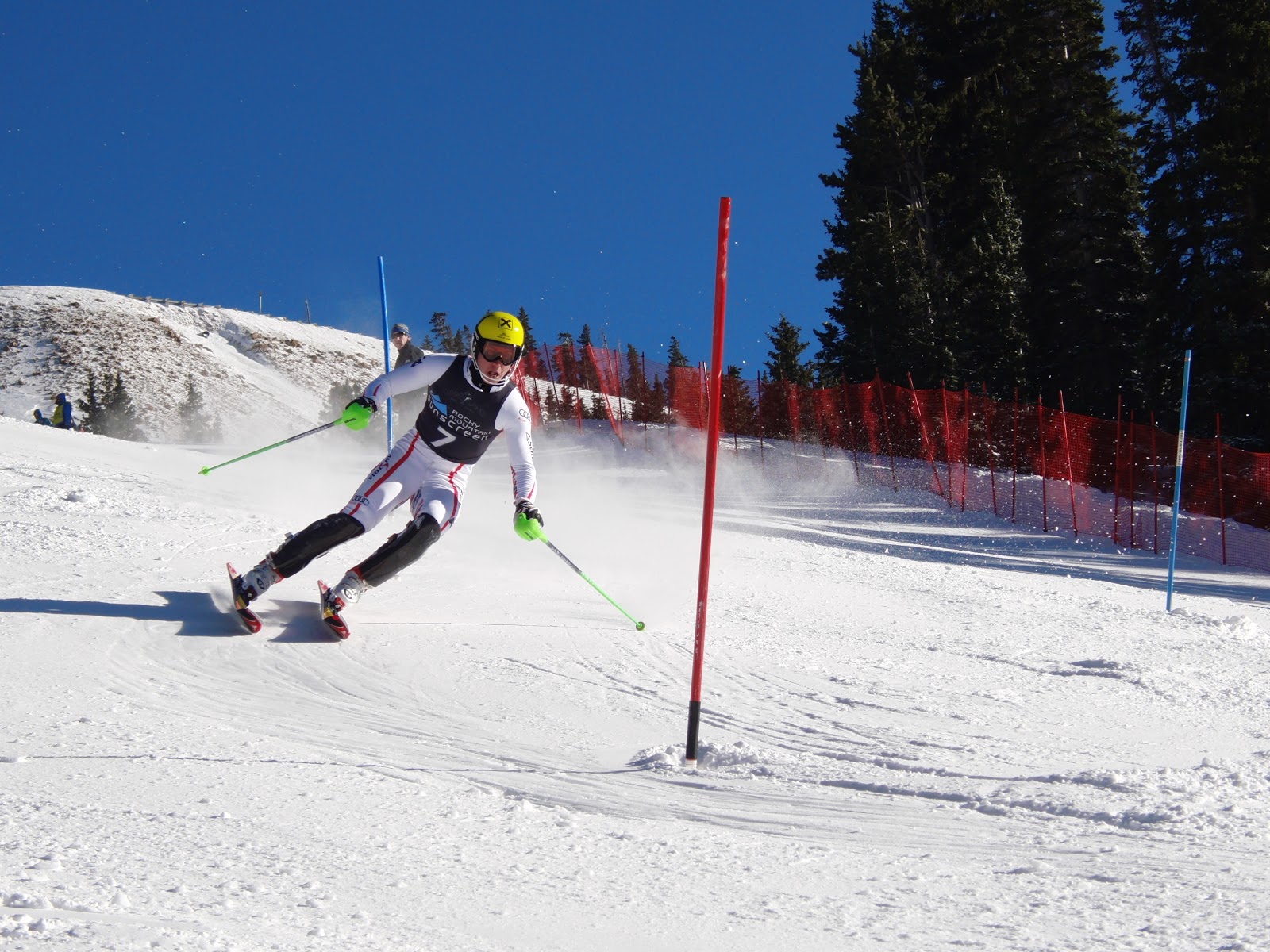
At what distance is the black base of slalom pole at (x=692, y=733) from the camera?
13.2ft

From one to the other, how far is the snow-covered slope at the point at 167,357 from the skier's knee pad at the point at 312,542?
67.6 metres

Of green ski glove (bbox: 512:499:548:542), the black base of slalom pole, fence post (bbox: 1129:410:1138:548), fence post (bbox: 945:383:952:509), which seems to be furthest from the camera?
fence post (bbox: 945:383:952:509)

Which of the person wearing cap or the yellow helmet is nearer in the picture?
the yellow helmet

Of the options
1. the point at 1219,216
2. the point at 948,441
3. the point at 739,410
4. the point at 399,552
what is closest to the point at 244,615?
the point at 399,552

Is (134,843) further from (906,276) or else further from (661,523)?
(906,276)

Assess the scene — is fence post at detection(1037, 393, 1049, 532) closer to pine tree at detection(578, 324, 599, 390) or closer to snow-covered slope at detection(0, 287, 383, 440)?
pine tree at detection(578, 324, 599, 390)

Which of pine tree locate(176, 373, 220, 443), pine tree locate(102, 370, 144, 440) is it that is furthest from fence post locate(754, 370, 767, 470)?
pine tree locate(176, 373, 220, 443)

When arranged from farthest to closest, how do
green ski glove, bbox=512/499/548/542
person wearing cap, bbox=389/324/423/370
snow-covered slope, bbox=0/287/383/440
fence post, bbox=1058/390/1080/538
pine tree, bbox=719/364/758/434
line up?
snow-covered slope, bbox=0/287/383/440 → pine tree, bbox=719/364/758/434 → fence post, bbox=1058/390/1080/538 → person wearing cap, bbox=389/324/423/370 → green ski glove, bbox=512/499/548/542

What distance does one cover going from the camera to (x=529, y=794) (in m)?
3.66

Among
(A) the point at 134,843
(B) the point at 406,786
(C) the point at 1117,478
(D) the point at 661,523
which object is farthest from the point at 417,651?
(C) the point at 1117,478

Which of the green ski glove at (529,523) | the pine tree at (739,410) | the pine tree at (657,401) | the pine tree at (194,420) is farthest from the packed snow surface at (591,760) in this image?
the pine tree at (194,420)

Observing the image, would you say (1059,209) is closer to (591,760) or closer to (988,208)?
(988,208)

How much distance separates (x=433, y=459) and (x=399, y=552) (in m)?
0.68

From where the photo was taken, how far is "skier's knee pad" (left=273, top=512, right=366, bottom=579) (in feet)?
19.0
